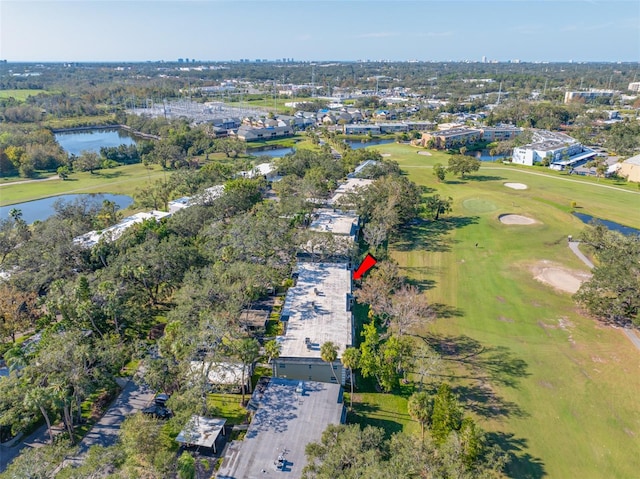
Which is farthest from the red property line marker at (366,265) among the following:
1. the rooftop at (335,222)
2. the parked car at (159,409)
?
the parked car at (159,409)

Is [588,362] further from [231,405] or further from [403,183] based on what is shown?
[403,183]

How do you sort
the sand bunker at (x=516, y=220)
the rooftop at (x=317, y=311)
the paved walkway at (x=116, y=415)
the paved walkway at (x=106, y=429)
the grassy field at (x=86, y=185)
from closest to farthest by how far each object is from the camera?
the paved walkway at (x=106, y=429) → the paved walkway at (x=116, y=415) → the rooftop at (x=317, y=311) → the sand bunker at (x=516, y=220) → the grassy field at (x=86, y=185)

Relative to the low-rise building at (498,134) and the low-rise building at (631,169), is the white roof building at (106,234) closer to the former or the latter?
the low-rise building at (631,169)

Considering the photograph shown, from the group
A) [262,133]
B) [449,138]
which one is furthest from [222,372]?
[262,133]

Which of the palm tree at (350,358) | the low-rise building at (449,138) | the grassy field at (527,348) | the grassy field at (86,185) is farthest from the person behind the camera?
the low-rise building at (449,138)

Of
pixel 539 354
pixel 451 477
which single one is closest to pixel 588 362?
pixel 539 354

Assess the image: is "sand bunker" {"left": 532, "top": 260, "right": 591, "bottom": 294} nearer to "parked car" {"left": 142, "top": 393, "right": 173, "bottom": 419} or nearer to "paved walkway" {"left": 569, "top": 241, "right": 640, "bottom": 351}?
"paved walkway" {"left": 569, "top": 241, "right": 640, "bottom": 351}

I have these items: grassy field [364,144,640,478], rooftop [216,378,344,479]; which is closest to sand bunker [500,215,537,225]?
grassy field [364,144,640,478]
